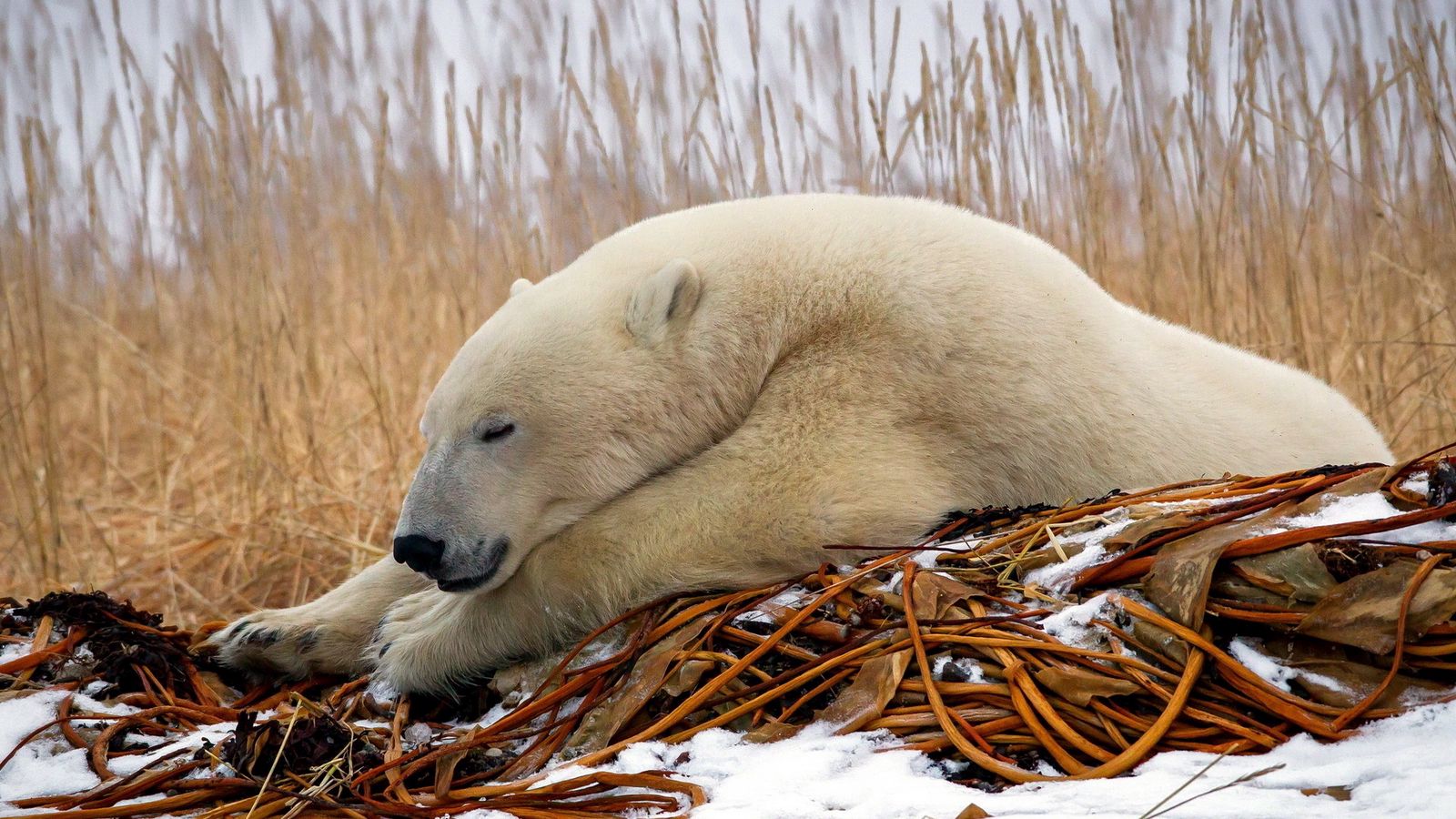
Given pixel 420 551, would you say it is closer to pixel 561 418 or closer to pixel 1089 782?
pixel 561 418

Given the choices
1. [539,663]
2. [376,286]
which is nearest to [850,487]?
[539,663]

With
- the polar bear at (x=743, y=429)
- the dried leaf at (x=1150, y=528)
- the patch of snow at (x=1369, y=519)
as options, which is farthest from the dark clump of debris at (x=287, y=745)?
the patch of snow at (x=1369, y=519)

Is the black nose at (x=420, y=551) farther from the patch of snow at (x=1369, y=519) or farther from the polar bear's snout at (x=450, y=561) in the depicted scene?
the patch of snow at (x=1369, y=519)

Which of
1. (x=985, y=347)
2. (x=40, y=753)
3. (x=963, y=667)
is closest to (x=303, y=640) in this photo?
(x=40, y=753)

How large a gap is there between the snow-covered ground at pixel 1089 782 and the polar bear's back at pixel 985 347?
0.80 m

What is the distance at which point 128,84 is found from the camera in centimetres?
384

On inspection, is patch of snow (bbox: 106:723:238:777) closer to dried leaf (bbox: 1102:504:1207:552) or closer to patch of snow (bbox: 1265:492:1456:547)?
dried leaf (bbox: 1102:504:1207:552)

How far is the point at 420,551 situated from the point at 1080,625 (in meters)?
1.23

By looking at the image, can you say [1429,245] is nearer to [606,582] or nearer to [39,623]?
[606,582]

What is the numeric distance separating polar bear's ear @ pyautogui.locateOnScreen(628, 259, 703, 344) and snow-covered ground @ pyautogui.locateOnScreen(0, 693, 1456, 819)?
0.92 metres

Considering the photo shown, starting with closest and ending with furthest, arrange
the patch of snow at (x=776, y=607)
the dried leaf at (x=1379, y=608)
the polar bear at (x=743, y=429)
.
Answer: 1. the dried leaf at (x=1379, y=608)
2. the patch of snow at (x=776, y=607)
3. the polar bear at (x=743, y=429)

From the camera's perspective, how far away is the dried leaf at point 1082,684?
1.48 meters

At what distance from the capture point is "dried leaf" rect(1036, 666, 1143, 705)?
1482mm

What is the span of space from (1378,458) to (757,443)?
1562 millimetres
